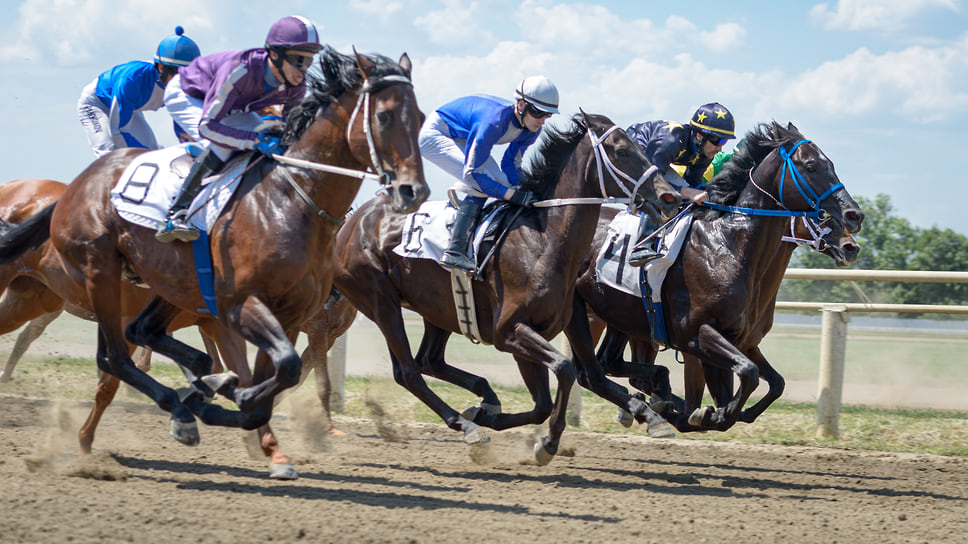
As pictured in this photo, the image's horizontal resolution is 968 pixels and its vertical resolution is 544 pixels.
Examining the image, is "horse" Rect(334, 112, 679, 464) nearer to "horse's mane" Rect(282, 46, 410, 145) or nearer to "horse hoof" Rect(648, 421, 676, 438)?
"horse hoof" Rect(648, 421, 676, 438)

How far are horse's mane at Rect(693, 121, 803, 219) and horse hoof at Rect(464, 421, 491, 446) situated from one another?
7.56 feet

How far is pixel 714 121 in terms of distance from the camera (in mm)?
7805

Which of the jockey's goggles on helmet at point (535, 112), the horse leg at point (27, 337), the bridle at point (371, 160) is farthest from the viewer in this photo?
the horse leg at point (27, 337)

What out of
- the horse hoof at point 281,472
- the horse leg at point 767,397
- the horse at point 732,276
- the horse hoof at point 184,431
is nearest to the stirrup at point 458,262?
the horse at point 732,276

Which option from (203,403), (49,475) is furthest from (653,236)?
(49,475)

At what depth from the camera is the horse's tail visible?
6.39m

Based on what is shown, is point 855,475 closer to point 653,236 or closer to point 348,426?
point 653,236

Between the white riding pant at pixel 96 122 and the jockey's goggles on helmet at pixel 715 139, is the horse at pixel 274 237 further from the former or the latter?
the jockey's goggles on helmet at pixel 715 139

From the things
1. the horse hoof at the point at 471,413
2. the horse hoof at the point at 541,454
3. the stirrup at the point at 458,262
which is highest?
the stirrup at the point at 458,262

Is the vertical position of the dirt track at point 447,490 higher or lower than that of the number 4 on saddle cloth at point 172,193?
lower

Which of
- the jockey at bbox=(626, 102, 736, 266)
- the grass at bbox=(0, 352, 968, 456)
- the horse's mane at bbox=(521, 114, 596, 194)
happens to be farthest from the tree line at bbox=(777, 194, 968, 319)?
the horse's mane at bbox=(521, 114, 596, 194)

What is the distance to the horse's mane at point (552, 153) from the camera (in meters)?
6.72

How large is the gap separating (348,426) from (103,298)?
3.33 meters

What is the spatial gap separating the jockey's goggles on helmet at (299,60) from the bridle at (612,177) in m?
1.87
